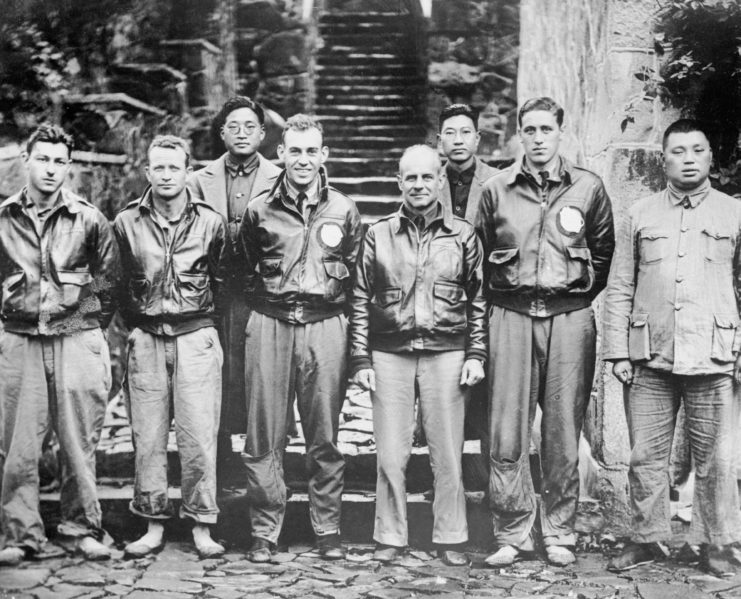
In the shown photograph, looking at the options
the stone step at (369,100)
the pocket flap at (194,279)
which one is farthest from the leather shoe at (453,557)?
the stone step at (369,100)

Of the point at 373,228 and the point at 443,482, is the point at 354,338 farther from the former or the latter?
the point at 443,482

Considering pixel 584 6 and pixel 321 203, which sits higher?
pixel 584 6

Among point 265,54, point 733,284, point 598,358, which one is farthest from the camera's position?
point 265,54

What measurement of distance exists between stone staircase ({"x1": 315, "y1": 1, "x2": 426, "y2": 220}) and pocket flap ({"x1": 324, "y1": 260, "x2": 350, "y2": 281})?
12.3ft

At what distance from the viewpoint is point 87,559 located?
3982 millimetres

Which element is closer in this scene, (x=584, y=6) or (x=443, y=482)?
(x=443, y=482)

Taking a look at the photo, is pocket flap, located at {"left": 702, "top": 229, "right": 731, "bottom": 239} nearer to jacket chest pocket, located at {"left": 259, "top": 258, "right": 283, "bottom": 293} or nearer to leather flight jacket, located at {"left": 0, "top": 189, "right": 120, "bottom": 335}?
jacket chest pocket, located at {"left": 259, "top": 258, "right": 283, "bottom": 293}

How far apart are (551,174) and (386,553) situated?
1919 millimetres

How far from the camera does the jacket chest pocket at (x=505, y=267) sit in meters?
4.07

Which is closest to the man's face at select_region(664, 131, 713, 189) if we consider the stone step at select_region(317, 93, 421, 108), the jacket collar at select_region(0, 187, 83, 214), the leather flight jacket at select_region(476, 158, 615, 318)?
the leather flight jacket at select_region(476, 158, 615, 318)

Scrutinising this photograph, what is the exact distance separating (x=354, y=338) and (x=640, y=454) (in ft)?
4.66

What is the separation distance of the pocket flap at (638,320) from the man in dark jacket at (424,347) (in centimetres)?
69

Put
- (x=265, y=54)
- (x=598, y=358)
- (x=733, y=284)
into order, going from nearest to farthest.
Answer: (x=733, y=284)
(x=598, y=358)
(x=265, y=54)

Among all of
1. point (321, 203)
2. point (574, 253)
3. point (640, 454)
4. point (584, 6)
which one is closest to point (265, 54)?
point (584, 6)
